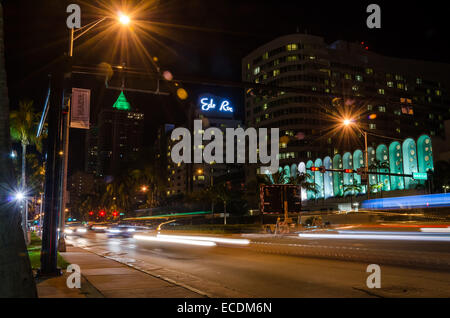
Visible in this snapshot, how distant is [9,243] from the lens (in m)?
5.08

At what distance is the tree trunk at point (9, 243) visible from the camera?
4992 mm

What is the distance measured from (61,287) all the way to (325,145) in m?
110

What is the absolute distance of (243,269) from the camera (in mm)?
13680

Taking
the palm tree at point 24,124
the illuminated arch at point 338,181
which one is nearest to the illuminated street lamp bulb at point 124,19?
the palm tree at point 24,124

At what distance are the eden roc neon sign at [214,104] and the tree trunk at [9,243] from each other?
8097mm

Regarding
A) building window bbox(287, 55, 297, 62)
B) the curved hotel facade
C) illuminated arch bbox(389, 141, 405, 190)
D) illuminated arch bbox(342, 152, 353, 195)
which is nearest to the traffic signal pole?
illuminated arch bbox(389, 141, 405, 190)

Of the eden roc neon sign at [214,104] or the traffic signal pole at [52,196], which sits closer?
the traffic signal pole at [52,196]

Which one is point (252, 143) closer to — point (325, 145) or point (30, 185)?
point (325, 145)

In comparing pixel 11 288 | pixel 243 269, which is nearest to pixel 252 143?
pixel 243 269

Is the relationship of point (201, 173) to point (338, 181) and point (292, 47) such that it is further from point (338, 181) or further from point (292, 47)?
point (338, 181)

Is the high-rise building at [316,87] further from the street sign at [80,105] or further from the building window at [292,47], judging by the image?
the street sign at [80,105]

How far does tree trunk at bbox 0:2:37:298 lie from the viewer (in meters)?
4.99

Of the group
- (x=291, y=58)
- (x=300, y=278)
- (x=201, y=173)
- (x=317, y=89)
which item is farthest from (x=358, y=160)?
(x=300, y=278)

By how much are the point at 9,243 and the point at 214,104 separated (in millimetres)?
9171
